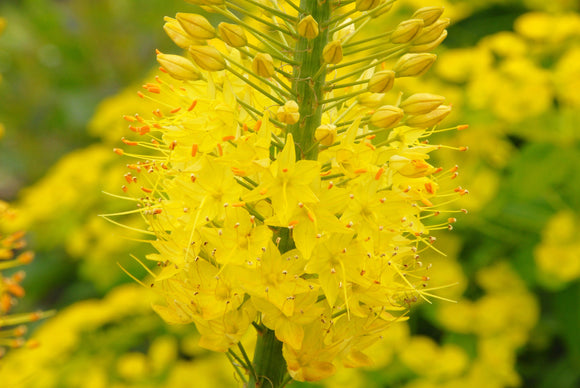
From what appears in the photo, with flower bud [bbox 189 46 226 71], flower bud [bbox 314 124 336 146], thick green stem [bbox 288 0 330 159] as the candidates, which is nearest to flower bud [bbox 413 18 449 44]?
thick green stem [bbox 288 0 330 159]

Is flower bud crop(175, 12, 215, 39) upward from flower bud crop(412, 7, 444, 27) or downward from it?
upward

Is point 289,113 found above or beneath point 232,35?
beneath

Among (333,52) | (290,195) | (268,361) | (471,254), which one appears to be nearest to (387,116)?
(333,52)

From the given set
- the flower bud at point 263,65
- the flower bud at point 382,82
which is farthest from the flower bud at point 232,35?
the flower bud at point 382,82

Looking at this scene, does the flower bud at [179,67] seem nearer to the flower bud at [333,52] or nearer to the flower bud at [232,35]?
the flower bud at [232,35]

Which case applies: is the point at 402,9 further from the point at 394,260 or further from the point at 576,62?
the point at 394,260

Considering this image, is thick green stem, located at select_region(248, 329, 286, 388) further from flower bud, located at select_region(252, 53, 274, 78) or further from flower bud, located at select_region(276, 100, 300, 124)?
flower bud, located at select_region(252, 53, 274, 78)

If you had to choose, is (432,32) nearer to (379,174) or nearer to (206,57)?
(379,174)
